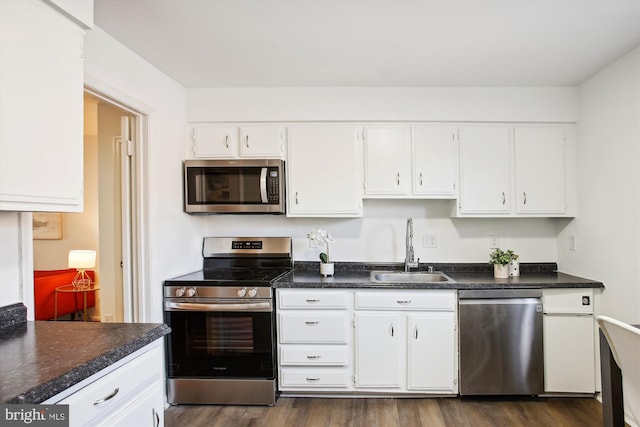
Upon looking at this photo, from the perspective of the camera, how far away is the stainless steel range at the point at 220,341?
260cm

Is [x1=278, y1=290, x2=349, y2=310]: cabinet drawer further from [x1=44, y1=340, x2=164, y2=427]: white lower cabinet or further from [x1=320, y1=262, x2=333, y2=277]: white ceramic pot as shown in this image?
[x1=44, y1=340, x2=164, y2=427]: white lower cabinet

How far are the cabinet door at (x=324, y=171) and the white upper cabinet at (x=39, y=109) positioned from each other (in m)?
1.68

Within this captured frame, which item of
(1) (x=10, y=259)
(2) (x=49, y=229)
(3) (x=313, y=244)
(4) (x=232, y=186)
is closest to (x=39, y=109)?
(1) (x=10, y=259)

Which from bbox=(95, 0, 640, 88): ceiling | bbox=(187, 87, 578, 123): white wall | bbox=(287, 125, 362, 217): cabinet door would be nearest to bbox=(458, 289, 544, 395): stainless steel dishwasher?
bbox=(287, 125, 362, 217): cabinet door

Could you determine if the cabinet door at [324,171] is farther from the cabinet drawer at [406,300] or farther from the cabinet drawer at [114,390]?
the cabinet drawer at [114,390]

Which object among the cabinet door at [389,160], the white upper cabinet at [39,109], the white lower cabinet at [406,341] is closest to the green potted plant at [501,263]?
the white lower cabinet at [406,341]

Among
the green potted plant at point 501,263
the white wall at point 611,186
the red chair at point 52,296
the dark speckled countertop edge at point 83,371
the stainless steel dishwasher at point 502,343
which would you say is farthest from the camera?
the red chair at point 52,296

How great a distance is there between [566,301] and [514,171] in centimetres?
102

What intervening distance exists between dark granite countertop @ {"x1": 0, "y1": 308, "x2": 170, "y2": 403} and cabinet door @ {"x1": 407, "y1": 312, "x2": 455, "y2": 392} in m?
1.79

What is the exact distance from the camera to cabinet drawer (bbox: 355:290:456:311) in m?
2.62

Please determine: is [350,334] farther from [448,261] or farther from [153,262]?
[153,262]

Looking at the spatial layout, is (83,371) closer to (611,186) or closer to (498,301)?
(498,301)

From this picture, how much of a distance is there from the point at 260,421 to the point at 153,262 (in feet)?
4.14

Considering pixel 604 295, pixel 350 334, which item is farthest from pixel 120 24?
pixel 604 295
